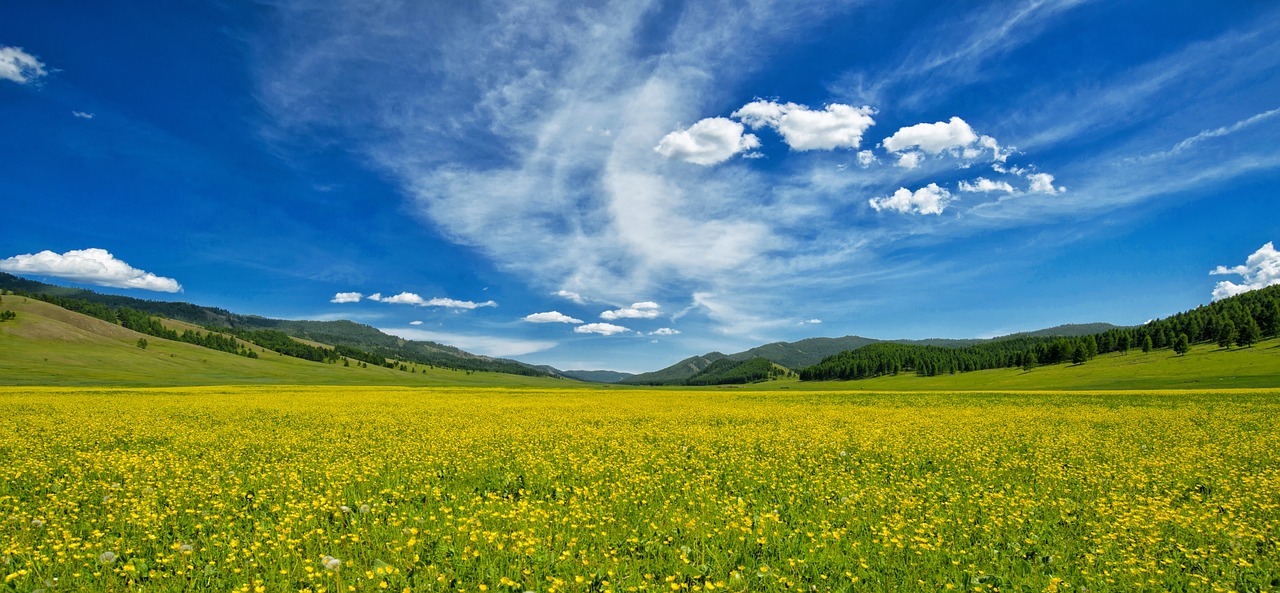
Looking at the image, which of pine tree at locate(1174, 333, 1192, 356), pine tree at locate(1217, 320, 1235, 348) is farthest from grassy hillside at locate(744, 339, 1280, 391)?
pine tree at locate(1174, 333, 1192, 356)

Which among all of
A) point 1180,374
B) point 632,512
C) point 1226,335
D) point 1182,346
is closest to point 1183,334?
point 1182,346

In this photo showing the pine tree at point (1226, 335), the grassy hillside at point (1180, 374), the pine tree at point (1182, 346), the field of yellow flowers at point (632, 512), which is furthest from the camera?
the pine tree at point (1182, 346)

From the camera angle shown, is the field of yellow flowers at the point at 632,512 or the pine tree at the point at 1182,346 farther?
the pine tree at the point at 1182,346

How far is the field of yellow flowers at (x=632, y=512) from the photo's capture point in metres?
6.72

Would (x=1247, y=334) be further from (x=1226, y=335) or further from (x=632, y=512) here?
(x=632, y=512)

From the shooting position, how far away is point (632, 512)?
952 cm

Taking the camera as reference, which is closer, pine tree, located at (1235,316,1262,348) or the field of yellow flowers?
the field of yellow flowers

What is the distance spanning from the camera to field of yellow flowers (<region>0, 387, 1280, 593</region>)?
6.72m

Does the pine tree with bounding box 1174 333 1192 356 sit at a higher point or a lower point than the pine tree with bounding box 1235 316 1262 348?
lower

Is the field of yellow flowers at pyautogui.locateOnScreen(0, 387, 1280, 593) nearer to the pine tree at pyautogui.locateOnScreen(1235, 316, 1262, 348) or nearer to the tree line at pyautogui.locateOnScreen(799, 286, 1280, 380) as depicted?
the pine tree at pyautogui.locateOnScreen(1235, 316, 1262, 348)

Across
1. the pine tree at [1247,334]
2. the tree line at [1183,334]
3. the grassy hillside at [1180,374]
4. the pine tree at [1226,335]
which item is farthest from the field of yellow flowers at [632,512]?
the pine tree at [1226,335]

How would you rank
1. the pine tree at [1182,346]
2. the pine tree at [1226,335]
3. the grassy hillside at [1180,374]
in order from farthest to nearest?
the pine tree at [1182,346]
the pine tree at [1226,335]
the grassy hillside at [1180,374]

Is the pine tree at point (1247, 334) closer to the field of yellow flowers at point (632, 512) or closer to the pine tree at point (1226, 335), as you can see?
the pine tree at point (1226, 335)

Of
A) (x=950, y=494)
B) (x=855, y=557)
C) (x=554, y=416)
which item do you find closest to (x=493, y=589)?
(x=855, y=557)
